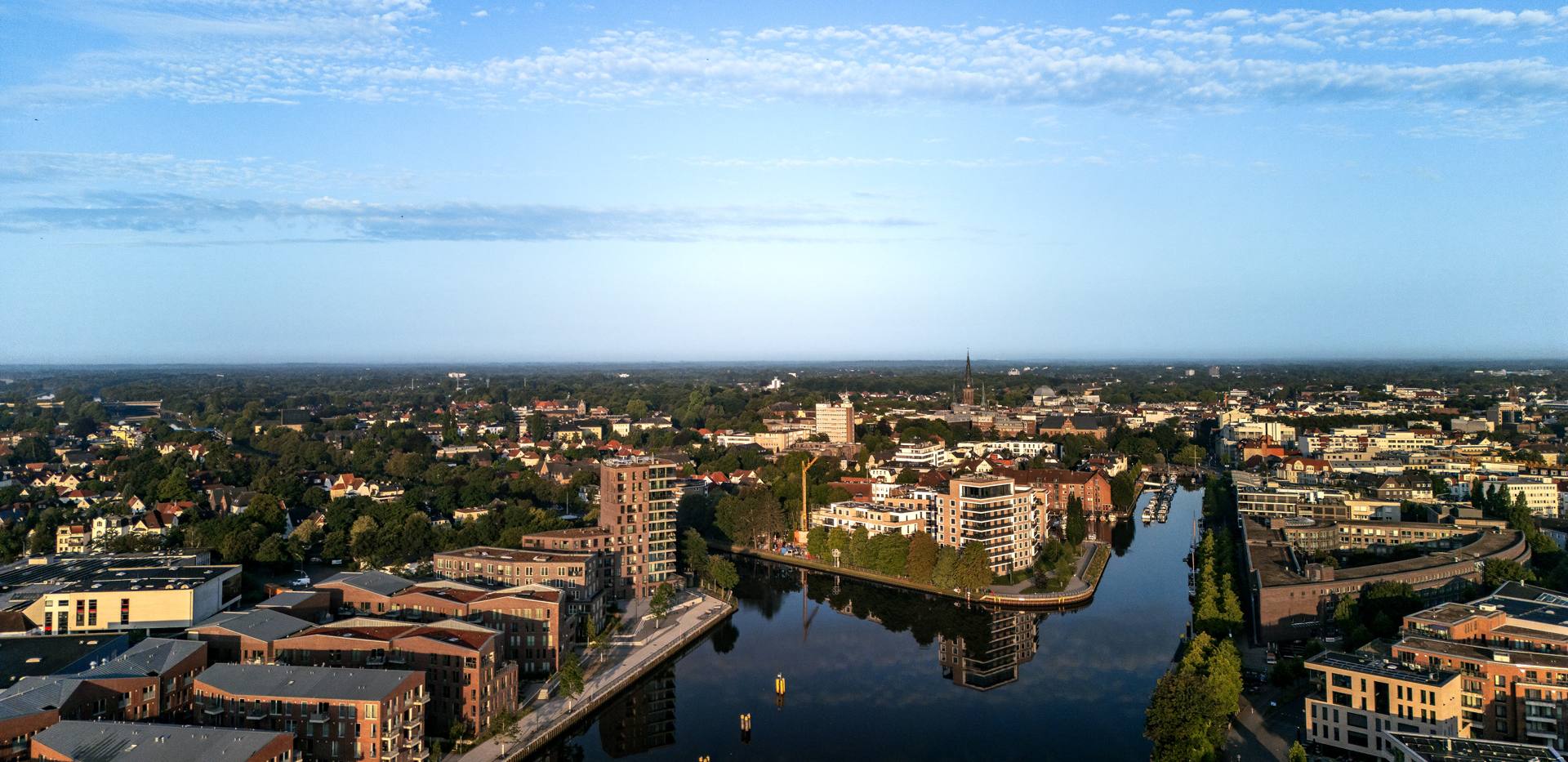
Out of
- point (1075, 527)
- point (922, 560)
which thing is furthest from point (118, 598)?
point (1075, 527)

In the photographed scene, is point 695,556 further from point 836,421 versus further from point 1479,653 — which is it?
Result: point 836,421

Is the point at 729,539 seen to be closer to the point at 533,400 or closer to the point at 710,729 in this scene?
the point at 710,729

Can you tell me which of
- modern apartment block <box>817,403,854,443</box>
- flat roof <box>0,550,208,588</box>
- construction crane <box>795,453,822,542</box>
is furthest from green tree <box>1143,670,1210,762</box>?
modern apartment block <box>817,403,854,443</box>

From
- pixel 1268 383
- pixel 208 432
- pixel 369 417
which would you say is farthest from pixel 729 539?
pixel 1268 383

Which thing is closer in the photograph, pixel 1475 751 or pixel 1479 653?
pixel 1475 751

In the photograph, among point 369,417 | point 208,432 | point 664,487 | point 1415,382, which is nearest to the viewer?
point 664,487

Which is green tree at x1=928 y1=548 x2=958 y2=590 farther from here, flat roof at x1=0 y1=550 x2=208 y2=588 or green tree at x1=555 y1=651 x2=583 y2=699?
flat roof at x1=0 y1=550 x2=208 y2=588
